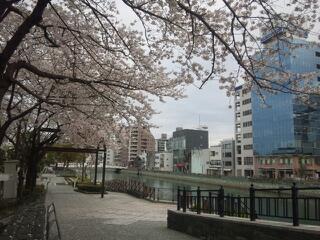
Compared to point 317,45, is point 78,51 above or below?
above

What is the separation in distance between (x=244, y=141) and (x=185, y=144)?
34.2m

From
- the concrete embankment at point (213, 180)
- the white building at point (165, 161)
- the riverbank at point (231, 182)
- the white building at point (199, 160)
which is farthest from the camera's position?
the white building at point (165, 161)

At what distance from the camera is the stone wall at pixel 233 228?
6859mm

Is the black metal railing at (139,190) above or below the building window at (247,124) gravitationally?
below

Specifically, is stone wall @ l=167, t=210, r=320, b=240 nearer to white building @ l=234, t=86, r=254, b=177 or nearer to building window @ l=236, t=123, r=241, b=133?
white building @ l=234, t=86, r=254, b=177

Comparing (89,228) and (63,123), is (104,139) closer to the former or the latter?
(63,123)

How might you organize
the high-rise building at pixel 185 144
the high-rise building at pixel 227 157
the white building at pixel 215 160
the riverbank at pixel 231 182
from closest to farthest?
1. the riverbank at pixel 231 182
2. the high-rise building at pixel 227 157
3. the white building at pixel 215 160
4. the high-rise building at pixel 185 144

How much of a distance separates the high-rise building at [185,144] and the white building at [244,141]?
82.2ft

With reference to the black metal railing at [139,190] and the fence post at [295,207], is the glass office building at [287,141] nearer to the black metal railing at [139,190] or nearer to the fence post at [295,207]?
the black metal railing at [139,190]

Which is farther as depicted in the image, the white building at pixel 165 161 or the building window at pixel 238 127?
the white building at pixel 165 161

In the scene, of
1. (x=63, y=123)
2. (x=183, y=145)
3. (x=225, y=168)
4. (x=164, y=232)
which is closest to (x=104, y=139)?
(x=63, y=123)

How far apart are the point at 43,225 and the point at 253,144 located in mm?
78073

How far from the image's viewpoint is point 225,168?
95.9 meters

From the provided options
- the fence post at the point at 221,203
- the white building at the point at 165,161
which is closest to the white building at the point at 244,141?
the white building at the point at 165,161
